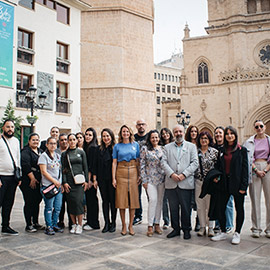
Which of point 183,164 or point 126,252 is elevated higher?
point 183,164

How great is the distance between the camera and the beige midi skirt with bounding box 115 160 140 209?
17.3ft

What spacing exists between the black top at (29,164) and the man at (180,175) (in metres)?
2.38

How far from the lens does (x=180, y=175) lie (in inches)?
195

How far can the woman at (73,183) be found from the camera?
5324mm

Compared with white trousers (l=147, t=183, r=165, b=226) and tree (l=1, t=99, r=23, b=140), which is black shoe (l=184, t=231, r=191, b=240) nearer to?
white trousers (l=147, t=183, r=165, b=226)

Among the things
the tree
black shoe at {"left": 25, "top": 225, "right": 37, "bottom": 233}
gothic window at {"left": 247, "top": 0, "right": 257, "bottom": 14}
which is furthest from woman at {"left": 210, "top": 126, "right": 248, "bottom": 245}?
gothic window at {"left": 247, "top": 0, "right": 257, "bottom": 14}

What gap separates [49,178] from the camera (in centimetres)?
520

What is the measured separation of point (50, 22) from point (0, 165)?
49.1ft

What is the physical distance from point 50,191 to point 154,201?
1.85m

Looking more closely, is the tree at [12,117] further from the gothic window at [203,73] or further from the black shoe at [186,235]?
the gothic window at [203,73]

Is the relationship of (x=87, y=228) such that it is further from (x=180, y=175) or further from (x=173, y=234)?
(x=180, y=175)

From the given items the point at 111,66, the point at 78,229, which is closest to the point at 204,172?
the point at 78,229

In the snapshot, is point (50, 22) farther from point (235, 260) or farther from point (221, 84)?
point (221, 84)

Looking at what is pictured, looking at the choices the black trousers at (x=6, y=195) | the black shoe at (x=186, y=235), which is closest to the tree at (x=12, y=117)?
the black trousers at (x=6, y=195)
